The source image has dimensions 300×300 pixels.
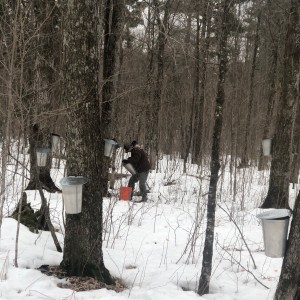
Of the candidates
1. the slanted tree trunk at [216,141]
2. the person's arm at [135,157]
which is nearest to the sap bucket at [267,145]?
the person's arm at [135,157]

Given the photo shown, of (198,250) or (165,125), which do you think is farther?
(165,125)

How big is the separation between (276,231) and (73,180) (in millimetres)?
1895

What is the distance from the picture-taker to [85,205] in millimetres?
4109

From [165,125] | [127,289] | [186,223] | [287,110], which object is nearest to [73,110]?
[127,289]

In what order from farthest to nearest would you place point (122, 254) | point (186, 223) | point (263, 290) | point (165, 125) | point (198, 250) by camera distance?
1. point (165, 125)
2. point (186, 223)
3. point (198, 250)
4. point (122, 254)
5. point (263, 290)

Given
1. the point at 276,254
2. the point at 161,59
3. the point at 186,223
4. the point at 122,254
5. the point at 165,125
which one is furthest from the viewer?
the point at 165,125

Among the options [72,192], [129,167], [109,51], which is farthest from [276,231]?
[129,167]

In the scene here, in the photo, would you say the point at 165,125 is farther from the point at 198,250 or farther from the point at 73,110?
the point at 73,110

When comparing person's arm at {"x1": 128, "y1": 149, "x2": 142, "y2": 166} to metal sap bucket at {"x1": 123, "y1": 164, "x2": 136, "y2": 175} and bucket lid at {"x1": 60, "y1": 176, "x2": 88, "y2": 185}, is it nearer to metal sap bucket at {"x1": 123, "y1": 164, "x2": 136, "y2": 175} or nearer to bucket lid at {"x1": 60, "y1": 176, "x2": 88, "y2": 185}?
metal sap bucket at {"x1": 123, "y1": 164, "x2": 136, "y2": 175}

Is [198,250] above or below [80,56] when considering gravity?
below

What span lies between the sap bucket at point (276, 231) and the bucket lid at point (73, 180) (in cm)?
168

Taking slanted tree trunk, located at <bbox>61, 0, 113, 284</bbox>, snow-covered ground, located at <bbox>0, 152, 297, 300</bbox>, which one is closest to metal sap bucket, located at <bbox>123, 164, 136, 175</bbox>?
snow-covered ground, located at <bbox>0, 152, 297, 300</bbox>

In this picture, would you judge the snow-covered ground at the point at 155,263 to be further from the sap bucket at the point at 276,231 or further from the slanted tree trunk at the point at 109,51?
the slanted tree trunk at the point at 109,51

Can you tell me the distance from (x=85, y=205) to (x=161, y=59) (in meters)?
10.4
